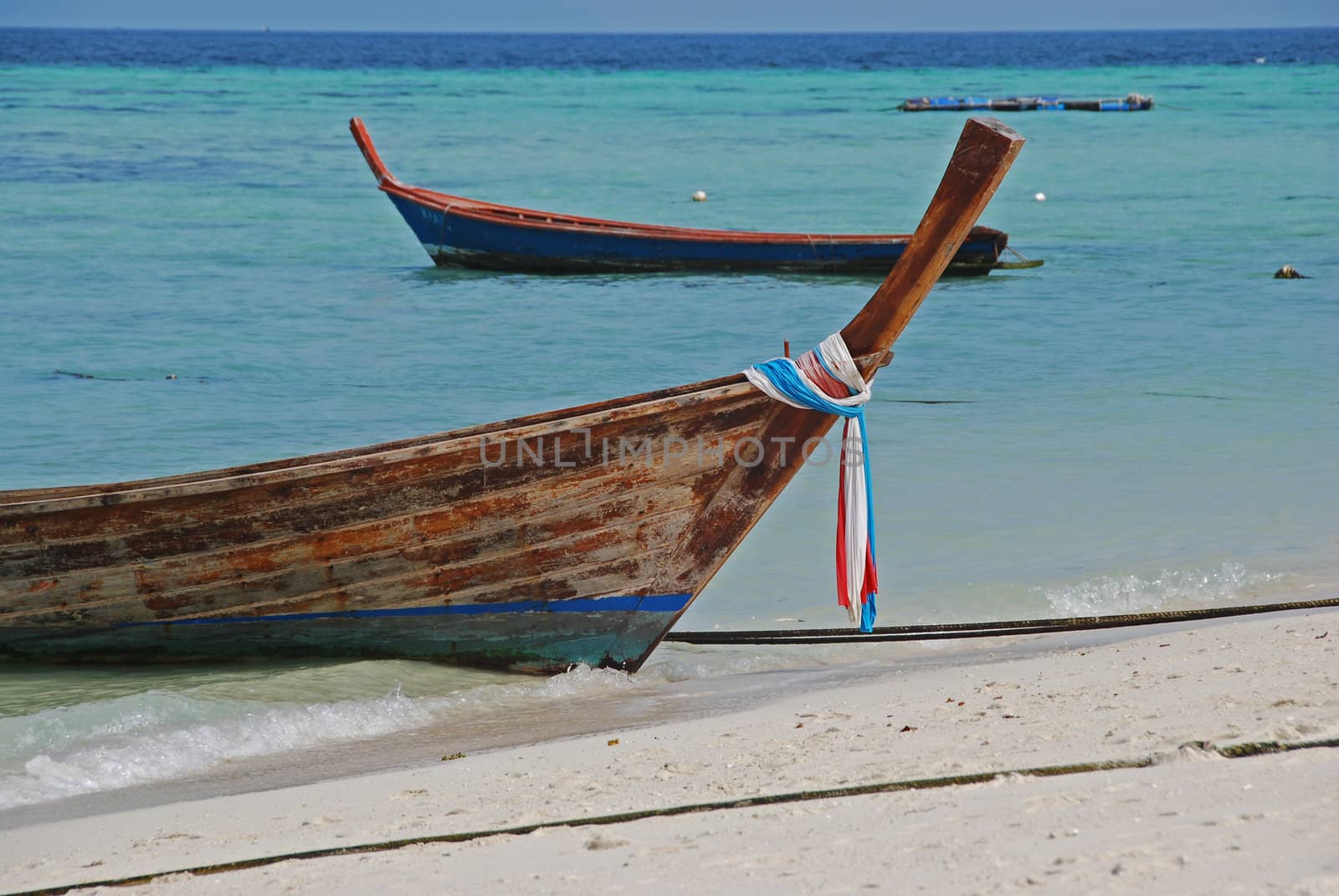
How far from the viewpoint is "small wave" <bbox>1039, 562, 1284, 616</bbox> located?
20.2ft

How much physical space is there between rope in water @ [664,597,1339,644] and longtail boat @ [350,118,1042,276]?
33.9 ft

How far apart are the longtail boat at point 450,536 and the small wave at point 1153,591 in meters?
2.03

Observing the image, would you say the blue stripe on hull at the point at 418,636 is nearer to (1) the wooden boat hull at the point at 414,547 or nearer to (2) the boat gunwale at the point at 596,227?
(1) the wooden boat hull at the point at 414,547

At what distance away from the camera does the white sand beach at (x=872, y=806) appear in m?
2.86

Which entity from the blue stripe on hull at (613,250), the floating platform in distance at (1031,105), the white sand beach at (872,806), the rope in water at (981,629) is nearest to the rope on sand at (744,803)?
the white sand beach at (872,806)

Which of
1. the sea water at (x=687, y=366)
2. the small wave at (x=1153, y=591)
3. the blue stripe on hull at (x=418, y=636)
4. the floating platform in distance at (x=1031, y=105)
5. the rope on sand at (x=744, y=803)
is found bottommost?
the sea water at (x=687, y=366)

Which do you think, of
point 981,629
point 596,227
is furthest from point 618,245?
point 981,629

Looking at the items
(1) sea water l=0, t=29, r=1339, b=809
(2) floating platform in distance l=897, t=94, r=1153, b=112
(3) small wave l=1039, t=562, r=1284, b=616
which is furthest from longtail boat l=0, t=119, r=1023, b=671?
(2) floating platform in distance l=897, t=94, r=1153, b=112

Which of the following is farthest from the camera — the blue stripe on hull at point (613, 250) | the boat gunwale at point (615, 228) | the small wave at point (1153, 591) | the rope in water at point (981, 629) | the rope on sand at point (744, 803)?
the boat gunwale at point (615, 228)

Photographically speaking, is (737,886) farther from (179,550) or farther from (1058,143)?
(1058,143)

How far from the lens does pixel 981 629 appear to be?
544 centimetres

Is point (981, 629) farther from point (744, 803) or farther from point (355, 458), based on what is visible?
point (355, 458)

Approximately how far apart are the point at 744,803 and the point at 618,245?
13.6m

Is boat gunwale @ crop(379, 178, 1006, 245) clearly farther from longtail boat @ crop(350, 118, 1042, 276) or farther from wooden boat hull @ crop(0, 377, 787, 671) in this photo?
wooden boat hull @ crop(0, 377, 787, 671)
